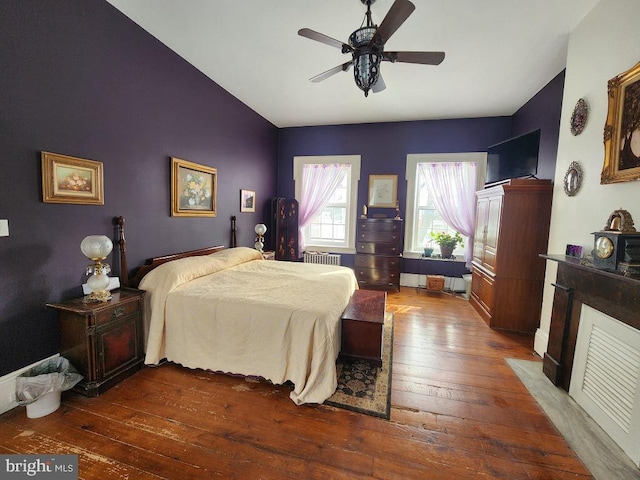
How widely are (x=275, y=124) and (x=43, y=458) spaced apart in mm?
5034

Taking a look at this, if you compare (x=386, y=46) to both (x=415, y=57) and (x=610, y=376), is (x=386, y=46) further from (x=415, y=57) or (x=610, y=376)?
(x=610, y=376)

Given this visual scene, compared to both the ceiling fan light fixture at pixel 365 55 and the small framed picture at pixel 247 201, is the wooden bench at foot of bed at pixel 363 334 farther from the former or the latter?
the small framed picture at pixel 247 201

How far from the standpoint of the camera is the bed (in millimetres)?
1917

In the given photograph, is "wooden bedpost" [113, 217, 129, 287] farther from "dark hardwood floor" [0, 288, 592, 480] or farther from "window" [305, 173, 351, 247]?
"window" [305, 173, 351, 247]

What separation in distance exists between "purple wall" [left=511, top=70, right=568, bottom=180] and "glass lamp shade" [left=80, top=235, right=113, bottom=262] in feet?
14.1

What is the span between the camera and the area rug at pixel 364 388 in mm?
1877

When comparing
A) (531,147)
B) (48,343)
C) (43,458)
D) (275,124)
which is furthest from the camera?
(275,124)

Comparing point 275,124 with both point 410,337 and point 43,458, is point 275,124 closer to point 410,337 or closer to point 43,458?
point 410,337

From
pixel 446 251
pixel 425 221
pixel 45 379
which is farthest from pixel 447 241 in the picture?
pixel 45 379

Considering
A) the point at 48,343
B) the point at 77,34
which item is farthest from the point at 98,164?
the point at 48,343

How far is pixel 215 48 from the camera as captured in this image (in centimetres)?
276

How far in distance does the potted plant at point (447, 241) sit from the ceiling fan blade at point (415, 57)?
10.7ft

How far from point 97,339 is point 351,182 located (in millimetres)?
4205

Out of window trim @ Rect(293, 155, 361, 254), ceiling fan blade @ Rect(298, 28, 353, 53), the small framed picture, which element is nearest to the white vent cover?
ceiling fan blade @ Rect(298, 28, 353, 53)
